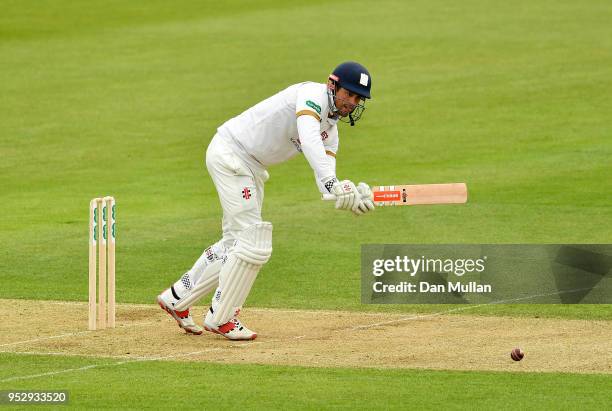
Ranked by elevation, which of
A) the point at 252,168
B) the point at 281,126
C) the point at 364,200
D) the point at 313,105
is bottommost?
the point at 364,200

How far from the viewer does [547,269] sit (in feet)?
42.6

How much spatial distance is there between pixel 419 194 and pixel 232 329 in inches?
66.7

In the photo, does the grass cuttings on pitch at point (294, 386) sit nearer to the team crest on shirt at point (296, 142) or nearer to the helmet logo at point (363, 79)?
the team crest on shirt at point (296, 142)

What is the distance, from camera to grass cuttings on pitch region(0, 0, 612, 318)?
47.1 feet

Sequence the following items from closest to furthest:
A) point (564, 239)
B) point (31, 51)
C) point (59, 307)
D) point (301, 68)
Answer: point (59, 307) < point (564, 239) < point (301, 68) < point (31, 51)

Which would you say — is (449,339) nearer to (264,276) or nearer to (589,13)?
(264,276)

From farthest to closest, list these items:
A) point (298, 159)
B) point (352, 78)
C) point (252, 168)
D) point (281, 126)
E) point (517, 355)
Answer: point (298, 159) < point (252, 168) < point (281, 126) < point (352, 78) < point (517, 355)

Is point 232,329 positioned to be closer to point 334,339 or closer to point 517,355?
point 334,339

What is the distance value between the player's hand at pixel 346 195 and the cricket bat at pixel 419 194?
0.27m

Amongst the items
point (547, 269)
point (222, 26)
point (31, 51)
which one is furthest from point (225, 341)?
point (222, 26)

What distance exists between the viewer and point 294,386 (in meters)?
8.30

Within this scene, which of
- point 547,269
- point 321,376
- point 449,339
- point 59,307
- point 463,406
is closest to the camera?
point 463,406

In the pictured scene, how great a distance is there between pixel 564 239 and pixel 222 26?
59.5 ft

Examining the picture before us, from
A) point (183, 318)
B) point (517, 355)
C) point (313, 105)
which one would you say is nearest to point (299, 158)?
point (183, 318)
